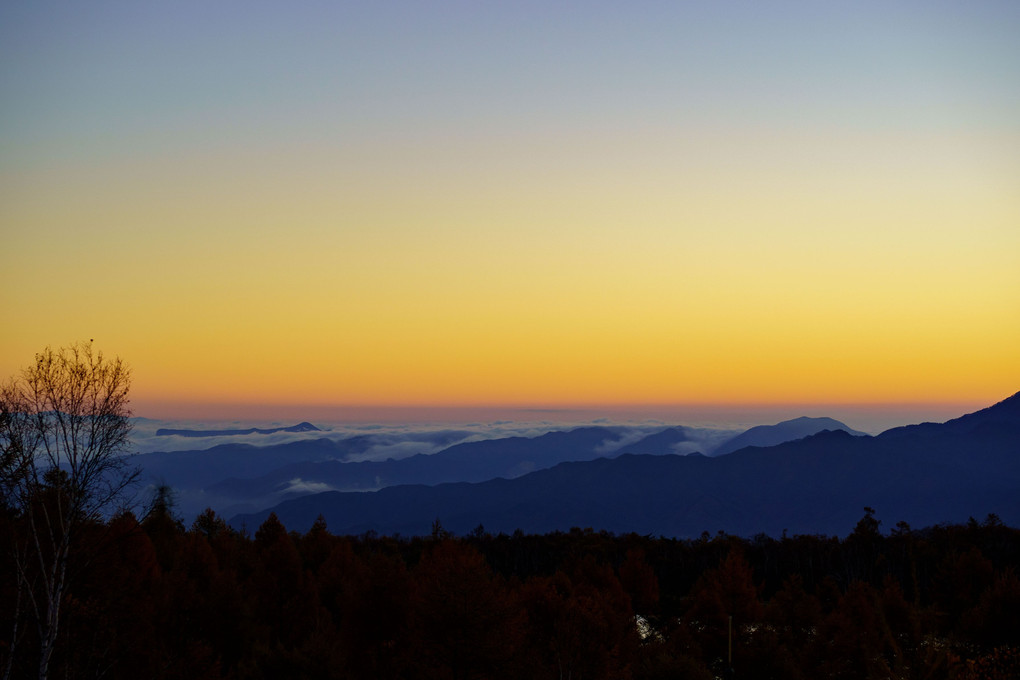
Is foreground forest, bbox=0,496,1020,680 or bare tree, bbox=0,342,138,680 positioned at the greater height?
bare tree, bbox=0,342,138,680

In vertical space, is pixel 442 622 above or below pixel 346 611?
above

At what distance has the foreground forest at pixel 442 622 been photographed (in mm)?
42906

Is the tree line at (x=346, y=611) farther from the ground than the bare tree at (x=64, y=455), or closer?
closer

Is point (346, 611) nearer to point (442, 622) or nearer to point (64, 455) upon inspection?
point (442, 622)

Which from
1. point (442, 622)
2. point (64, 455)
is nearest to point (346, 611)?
point (442, 622)

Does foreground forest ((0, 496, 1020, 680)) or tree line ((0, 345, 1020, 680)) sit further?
foreground forest ((0, 496, 1020, 680))

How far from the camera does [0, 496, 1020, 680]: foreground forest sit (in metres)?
42.9

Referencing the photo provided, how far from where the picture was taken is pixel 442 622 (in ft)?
153

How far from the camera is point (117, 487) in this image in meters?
31.7

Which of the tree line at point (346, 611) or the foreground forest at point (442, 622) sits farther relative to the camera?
the foreground forest at point (442, 622)

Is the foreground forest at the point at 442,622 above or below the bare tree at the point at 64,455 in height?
below

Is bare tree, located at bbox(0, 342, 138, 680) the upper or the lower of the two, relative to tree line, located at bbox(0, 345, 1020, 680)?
upper

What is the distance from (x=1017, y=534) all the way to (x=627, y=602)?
11266cm

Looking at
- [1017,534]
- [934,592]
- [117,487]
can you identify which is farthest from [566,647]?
[1017,534]
